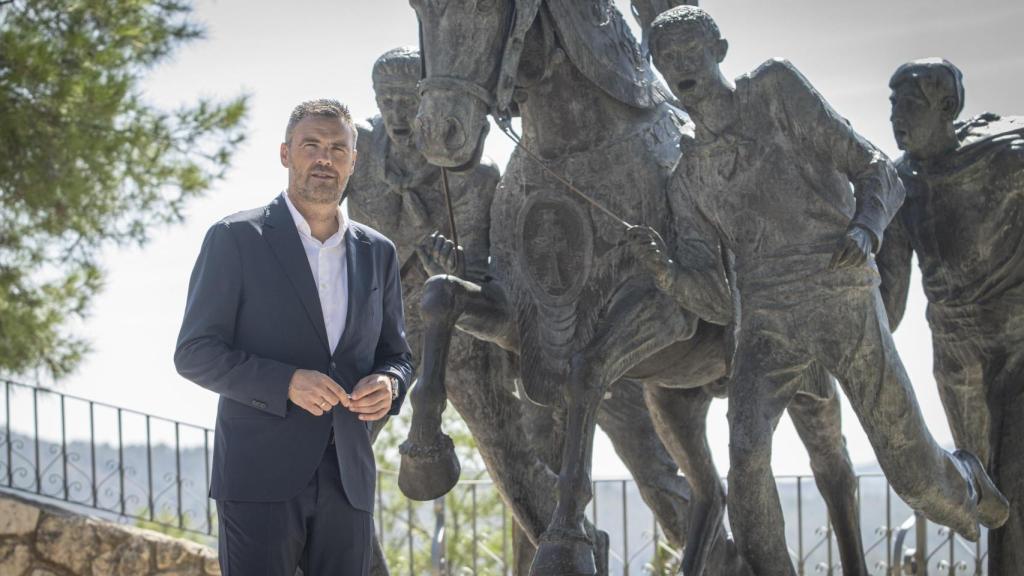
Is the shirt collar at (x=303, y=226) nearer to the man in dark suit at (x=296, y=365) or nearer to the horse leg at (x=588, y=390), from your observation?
the man in dark suit at (x=296, y=365)

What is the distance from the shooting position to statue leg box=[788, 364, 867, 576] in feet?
21.2

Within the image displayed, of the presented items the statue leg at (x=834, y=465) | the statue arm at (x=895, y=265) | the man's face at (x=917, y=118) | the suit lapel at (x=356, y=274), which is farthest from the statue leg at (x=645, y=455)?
the suit lapel at (x=356, y=274)

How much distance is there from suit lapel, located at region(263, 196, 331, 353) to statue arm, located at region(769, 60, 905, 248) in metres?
2.25

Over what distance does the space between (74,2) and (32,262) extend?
200 cm

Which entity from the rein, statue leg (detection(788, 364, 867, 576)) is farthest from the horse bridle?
statue leg (detection(788, 364, 867, 576))

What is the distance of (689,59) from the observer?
19.1 ft

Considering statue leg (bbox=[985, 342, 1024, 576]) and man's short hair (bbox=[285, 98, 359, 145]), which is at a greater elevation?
man's short hair (bbox=[285, 98, 359, 145])

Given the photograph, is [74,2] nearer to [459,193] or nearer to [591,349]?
[459,193]

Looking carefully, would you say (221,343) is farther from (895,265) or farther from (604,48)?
(895,265)

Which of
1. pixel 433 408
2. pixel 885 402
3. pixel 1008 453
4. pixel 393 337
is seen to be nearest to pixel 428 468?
pixel 433 408

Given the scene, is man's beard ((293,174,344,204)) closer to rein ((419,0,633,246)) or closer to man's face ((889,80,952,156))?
rein ((419,0,633,246))

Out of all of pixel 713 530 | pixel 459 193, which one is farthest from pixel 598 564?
pixel 459 193

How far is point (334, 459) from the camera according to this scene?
4195mm

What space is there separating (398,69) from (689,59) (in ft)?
4.51
